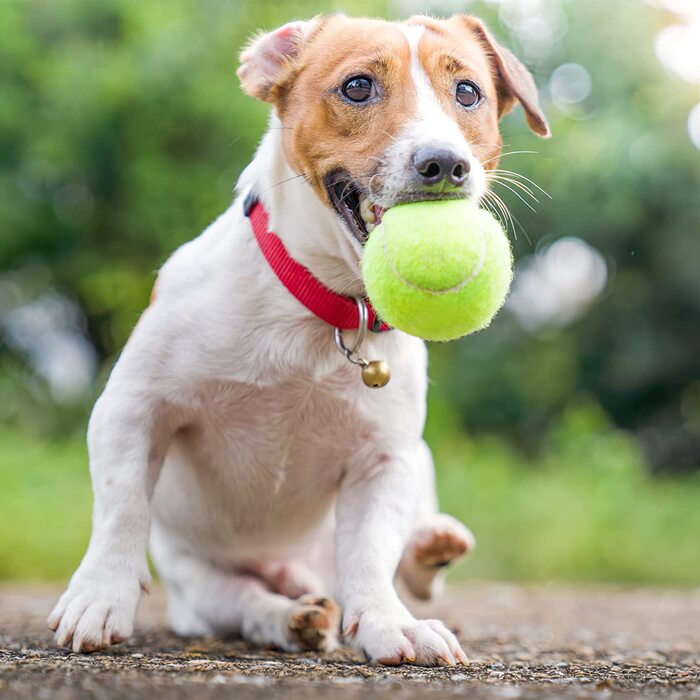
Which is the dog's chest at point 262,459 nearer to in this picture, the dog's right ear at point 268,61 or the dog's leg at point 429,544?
the dog's leg at point 429,544

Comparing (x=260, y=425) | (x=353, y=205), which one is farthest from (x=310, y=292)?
(x=260, y=425)

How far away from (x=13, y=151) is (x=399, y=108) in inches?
570

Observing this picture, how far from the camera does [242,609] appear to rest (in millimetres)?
3652

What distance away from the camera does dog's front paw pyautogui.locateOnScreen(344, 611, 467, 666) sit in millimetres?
2750

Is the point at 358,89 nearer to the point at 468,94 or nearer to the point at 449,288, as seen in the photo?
the point at 468,94

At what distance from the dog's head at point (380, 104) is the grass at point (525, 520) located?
5.15 meters

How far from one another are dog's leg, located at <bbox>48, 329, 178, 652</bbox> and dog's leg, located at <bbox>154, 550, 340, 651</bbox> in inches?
22.6

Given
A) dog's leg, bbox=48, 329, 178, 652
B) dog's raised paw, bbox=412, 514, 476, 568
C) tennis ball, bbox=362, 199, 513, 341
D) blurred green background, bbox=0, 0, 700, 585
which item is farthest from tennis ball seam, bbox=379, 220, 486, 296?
blurred green background, bbox=0, 0, 700, 585

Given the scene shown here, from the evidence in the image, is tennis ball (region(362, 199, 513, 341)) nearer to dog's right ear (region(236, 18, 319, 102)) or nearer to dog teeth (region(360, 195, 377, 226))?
dog teeth (region(360, 195, 377, 226))

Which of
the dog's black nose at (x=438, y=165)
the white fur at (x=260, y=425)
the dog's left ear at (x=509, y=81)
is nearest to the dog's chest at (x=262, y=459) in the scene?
the white fur at (x=260, y=425)

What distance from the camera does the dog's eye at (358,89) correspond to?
10.1 ft

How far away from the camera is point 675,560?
851 centimetres

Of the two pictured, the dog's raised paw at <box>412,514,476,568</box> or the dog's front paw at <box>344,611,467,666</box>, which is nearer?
the dog's front paw at <box>344,611,467,666</box>

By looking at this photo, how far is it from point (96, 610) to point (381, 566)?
2.60 ft
